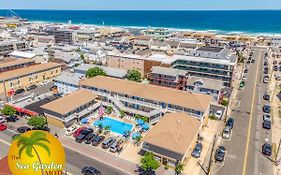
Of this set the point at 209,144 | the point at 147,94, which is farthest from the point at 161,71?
the point at 209,144

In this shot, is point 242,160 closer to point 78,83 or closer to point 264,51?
point 78,83

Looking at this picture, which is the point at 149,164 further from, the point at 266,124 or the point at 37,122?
the point at 266,124

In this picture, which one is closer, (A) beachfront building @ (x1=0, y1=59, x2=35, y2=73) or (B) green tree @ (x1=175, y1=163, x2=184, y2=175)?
(B) green tree @ (x1=175, y1=163, x2=184, y2=175)

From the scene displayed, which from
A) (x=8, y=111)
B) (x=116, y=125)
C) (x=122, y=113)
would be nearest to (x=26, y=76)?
(x=8, y=111)

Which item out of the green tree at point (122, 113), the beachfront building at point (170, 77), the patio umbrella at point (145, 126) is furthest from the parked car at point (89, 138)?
the beachfront building at point (170, 77)

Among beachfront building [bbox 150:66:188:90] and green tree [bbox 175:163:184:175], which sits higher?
beachfront building [bbox 150:66:188:90]

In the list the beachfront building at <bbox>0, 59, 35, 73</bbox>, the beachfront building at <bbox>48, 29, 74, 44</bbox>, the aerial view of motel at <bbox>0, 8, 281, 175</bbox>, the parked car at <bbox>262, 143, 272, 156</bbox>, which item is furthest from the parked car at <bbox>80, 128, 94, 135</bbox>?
the beachfront building at <bbox>48, 29, 74, 44</bbox>

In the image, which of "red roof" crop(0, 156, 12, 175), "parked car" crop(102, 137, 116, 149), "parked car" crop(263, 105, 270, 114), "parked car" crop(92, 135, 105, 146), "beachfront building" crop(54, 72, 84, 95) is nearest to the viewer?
"red roof" crop(0, 156, 12, 175)

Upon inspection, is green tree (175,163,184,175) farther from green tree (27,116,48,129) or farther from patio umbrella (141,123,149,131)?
green tree (27,116,48,129)
